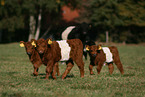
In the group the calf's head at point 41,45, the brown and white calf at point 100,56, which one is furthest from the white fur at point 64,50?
the brown and white calf at point 100,56

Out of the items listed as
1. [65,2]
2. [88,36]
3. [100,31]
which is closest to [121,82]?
[88,36]

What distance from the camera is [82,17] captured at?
50500mm

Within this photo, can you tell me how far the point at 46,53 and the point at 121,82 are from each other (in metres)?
2.47

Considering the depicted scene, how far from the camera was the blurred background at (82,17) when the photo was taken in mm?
41531

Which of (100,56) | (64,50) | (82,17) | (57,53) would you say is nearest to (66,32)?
(100,56)

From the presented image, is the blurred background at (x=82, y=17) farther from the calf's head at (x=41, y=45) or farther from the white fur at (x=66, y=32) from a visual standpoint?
the calf's head at (x=41, y=45)

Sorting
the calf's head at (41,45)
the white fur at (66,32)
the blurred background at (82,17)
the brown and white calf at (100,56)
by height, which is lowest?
the brown and white calf at (100,56)

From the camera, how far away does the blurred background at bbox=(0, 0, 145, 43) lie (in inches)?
1635

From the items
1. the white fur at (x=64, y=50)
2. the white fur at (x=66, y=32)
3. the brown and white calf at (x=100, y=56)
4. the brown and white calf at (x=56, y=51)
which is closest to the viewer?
the brown and white calf at (x=56, y=51)

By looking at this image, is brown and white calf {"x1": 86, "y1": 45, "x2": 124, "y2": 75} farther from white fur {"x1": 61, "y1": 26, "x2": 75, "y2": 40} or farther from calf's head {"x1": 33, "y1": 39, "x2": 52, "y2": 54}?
calf's head {"x1": 33, "y1": 39, "x2": 52, "y2": 54}

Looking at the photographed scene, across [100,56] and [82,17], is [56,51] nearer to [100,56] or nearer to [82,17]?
[100,56]

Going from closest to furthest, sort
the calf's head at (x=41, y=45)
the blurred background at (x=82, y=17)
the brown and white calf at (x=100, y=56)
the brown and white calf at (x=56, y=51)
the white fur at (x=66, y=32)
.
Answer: the calf's head at (x=41, y=45)
the brown and white calf at (x=56, y=51)
the brown and white calf at (x=100, y=56)
the white fur at (x=66, y=32)
the blurred background at (x=82, y=17)

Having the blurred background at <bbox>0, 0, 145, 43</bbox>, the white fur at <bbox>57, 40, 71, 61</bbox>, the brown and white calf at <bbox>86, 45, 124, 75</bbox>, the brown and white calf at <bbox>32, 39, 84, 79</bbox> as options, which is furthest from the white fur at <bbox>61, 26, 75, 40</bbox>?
the blurred background at <bbox>0, 0, 145, 43</bbox>

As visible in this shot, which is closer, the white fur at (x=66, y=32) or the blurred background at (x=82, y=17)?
the white fur at (x=66, y=32)
